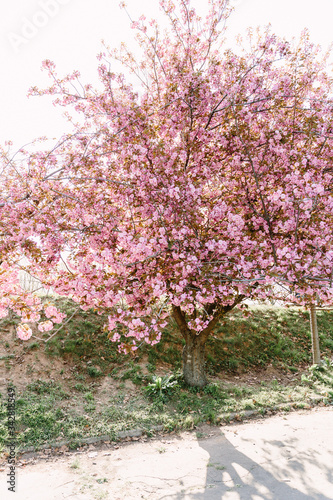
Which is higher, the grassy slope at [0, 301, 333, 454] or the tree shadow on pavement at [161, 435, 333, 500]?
the grassy slope at [0, 301, 333, 454]

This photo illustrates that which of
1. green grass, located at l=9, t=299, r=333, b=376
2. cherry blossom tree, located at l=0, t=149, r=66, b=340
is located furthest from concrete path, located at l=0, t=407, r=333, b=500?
green grass, located at l=9, t=299, r=333, b=376

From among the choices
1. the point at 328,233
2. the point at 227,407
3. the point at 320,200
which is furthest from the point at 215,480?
the point at 320,200

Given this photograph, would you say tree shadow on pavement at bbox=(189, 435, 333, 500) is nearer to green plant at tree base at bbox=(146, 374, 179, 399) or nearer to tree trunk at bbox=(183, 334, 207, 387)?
green plant at tree base at bbox=(146, 374, 179, 399)

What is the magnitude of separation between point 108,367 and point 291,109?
840 centimetres

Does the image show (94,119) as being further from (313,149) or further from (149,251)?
(313,149)

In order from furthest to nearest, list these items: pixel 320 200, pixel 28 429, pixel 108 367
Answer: pixel 108 367 < pixel 320 200 < pixel 28 429

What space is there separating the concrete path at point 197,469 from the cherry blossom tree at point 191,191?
2.18 metres

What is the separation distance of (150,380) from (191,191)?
228 inches

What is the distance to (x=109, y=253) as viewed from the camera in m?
5.98

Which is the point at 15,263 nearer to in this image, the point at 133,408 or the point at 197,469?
the point at 133,408

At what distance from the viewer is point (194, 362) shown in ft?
30.2

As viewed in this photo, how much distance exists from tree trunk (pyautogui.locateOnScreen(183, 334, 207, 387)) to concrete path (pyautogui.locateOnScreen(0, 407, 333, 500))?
6.53ft

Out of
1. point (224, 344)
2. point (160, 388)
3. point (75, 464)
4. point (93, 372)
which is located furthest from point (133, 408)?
point (224, 344)

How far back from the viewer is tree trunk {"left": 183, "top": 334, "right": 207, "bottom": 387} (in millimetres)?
9156
